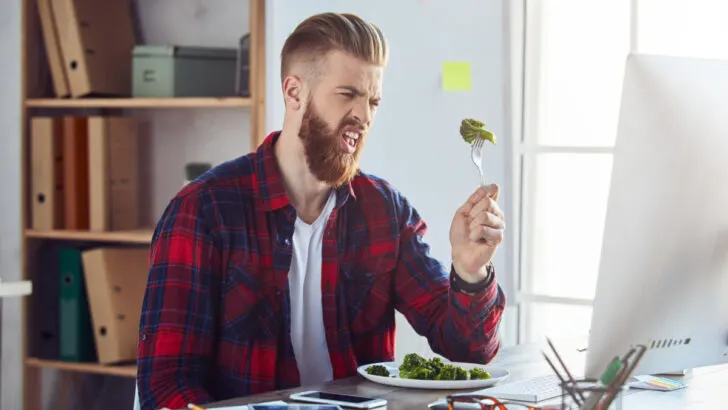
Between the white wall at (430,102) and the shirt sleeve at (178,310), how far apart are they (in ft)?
4.44

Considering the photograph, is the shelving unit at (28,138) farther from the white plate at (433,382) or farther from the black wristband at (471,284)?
the white plate at (433,382)

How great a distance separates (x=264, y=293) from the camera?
1800 mm

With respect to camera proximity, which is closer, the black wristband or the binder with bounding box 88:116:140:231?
the black wristband

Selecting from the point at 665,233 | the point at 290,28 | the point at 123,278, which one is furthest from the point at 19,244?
the point at 665,233

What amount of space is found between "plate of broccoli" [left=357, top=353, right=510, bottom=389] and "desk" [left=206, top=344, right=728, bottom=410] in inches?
0.5

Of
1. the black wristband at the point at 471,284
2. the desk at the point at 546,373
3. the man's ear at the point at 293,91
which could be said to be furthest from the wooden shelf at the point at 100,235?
the desk at the point at 546,373

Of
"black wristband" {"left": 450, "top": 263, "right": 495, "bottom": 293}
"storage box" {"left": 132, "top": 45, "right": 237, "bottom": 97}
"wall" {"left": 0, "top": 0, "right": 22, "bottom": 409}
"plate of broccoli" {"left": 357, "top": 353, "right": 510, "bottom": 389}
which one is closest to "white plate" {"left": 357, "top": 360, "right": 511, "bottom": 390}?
"plate of broccoli" {"left": 357, "top": 353, "right": 510, "bottom": 389}

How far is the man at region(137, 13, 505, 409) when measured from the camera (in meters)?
1.70

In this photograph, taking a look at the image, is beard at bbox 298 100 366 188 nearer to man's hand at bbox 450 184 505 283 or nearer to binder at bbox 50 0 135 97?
man's hand at bbox 450 184 505 283

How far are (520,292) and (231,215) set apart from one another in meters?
1.57

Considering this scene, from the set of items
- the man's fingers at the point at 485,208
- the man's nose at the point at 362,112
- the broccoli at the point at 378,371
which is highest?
the man's nose at the point at 362,112

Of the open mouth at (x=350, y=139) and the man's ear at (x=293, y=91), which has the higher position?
the man's ear at (x=293, y=91)

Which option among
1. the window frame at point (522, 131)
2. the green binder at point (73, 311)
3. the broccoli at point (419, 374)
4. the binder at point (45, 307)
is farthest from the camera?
the binder at point (45, 307)

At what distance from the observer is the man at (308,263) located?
1.70 meters
